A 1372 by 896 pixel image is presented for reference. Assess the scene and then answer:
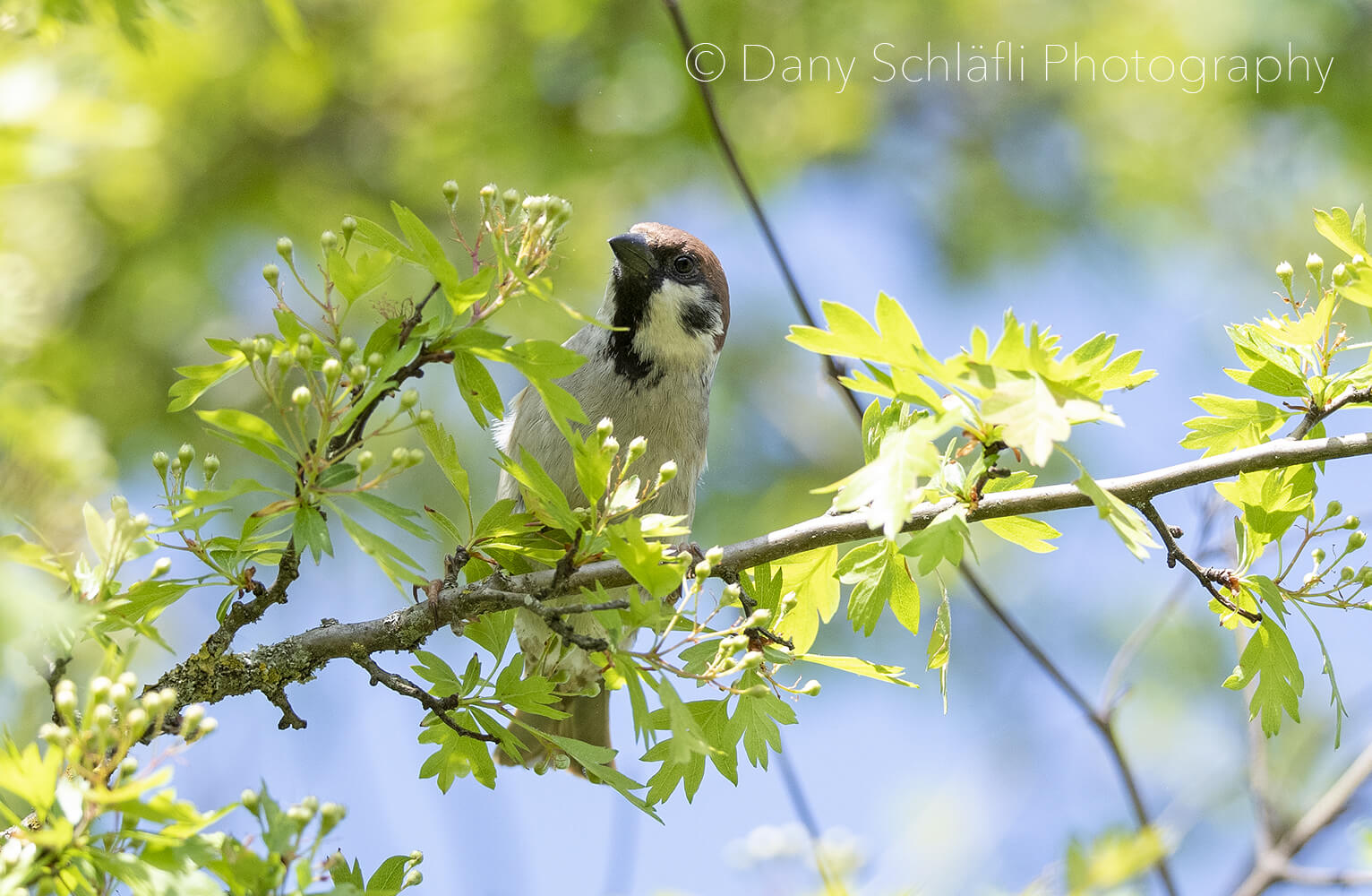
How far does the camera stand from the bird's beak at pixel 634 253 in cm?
437

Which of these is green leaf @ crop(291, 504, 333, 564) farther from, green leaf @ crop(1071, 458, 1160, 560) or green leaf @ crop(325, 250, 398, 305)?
green leaf @ crop(1071, 458, 1160, 560)

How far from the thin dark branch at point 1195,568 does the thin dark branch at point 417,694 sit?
1.38 meters

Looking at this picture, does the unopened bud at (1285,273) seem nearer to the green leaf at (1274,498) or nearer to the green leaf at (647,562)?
the green leaf at (1274,498)

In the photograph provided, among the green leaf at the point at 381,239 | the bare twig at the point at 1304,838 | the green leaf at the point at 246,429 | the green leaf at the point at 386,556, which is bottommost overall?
the bare twig at the point at 1304,838

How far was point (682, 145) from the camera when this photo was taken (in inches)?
257

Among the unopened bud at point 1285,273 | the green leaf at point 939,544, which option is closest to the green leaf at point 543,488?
the green leaf at point 939,544

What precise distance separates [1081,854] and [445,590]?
1385 millimetres

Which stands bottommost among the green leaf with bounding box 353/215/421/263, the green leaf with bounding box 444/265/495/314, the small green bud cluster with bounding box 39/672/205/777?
the small green bud cluster with bounding box 39/672/205/777

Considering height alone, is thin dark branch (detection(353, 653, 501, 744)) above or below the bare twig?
above

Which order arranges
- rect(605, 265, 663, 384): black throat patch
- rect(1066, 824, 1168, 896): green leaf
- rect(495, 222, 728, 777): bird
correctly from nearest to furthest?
1. rect(1066, 824, 1168, 896): green leaf
2. rect(495, 222, 728, 777): bird
3. rect(605, 265, 663, 384): black throat patch

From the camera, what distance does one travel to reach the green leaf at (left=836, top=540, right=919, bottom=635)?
2303 millimetres

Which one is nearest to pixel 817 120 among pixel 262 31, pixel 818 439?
pixel 818 439

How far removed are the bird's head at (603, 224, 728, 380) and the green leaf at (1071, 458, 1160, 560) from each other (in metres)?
2.34

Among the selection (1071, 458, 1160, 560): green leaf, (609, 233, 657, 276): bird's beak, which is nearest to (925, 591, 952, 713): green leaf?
(1071, 458, 1160, 560): green leaf
